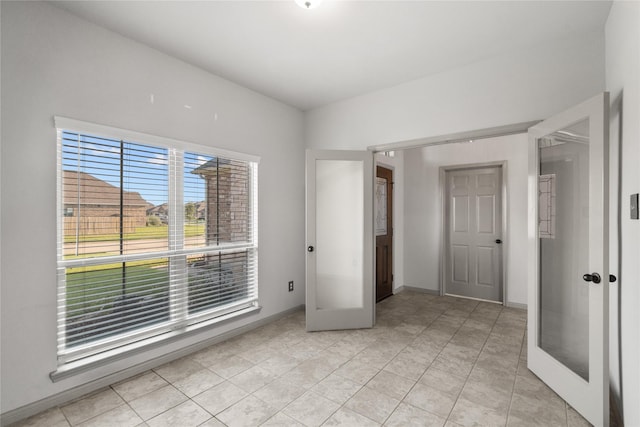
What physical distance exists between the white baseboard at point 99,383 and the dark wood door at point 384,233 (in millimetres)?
2206

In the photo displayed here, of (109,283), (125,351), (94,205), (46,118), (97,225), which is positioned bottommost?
(125,351)

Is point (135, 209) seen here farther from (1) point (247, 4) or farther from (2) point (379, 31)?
(2) point (379, 31)

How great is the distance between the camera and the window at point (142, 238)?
7.06 ft

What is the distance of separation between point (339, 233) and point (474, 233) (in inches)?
93.9

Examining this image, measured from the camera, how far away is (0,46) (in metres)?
1.82

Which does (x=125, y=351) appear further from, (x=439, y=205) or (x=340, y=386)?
(x=439, y=205)

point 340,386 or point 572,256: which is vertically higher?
→ point 572,256

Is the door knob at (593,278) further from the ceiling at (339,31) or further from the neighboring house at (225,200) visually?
the neighboring house at (225,200)

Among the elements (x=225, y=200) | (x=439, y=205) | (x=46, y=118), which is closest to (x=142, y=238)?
(x=225, y=200)

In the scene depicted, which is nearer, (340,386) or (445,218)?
(340,386)

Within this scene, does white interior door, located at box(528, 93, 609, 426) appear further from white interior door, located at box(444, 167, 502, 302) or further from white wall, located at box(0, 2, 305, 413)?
white wall, located at box(0, 2, 305, 413)

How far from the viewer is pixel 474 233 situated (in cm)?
452

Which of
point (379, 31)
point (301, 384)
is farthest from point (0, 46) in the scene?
point (301, 384)

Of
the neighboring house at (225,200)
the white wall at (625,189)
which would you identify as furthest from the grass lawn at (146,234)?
the white wall at (625,189)
